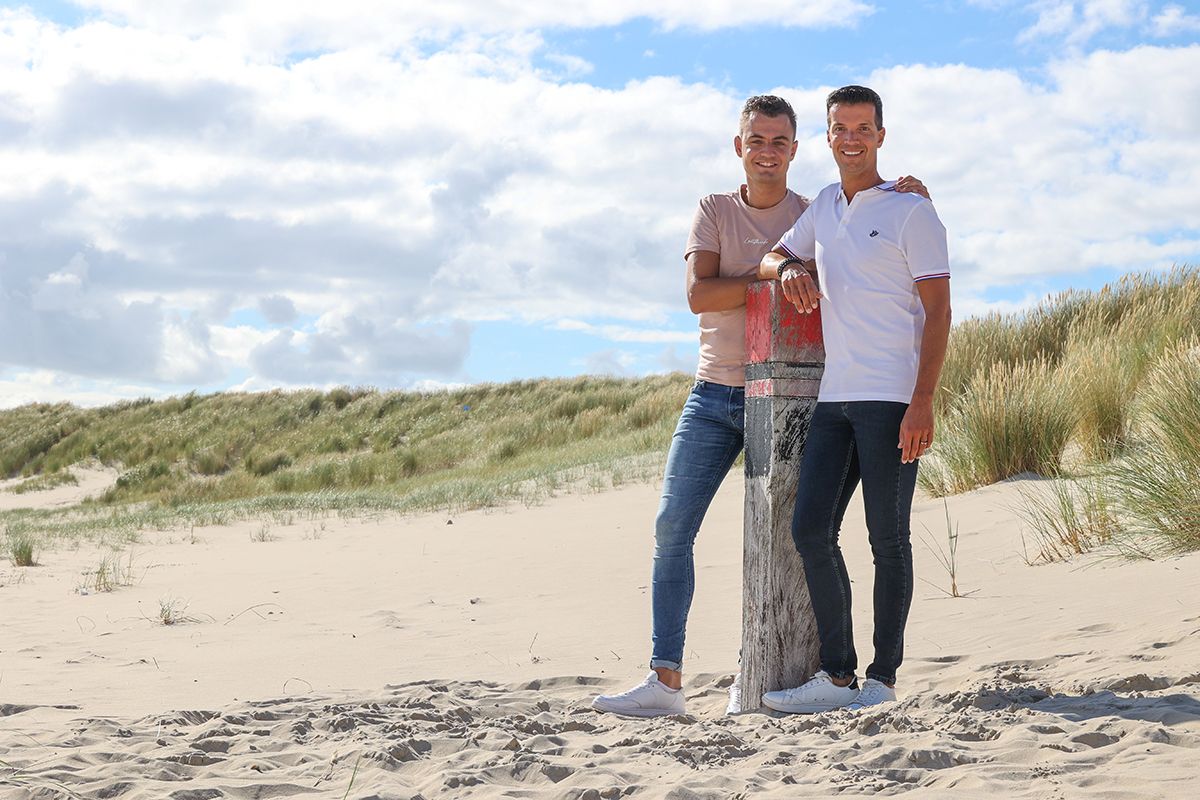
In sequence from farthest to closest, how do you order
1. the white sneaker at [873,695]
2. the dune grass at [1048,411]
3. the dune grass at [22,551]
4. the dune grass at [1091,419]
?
the dune grass at [22,551]
the dune grass at [1048,411]
the dune grass at [1091,419]
the white sneaker at [873,695]

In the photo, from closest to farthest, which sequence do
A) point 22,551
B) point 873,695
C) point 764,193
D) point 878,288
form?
1. point 878,288
2. point 873,695
3. point 764,193
4. point 22,551

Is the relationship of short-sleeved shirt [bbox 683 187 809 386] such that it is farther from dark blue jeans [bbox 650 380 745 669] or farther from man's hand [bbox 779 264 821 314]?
man's hand [bbox 779 264 821 314]

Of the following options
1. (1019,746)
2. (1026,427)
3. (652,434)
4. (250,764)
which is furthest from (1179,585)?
(652,434)

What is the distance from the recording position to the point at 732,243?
13.1ft

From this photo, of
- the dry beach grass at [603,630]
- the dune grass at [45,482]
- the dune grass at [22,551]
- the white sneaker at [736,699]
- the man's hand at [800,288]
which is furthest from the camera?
→ the dune grass at [45,482]

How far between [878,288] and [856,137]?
512 mm

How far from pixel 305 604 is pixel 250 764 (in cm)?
431

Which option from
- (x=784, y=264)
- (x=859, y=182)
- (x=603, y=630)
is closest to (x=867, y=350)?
(x=784, y=264)

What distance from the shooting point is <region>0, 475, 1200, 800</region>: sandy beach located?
3273mm

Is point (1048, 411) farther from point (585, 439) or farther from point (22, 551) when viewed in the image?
point (585, 439)

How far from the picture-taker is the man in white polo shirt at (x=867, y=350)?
347 centimetres

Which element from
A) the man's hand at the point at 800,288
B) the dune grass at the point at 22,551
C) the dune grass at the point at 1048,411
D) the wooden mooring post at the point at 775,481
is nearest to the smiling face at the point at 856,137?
the man's hand at the point at 800,288

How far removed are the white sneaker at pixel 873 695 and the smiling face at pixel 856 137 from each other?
1.74 meters

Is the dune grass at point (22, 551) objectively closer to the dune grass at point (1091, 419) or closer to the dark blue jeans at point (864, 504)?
the dune grass at point (1091, 419)
